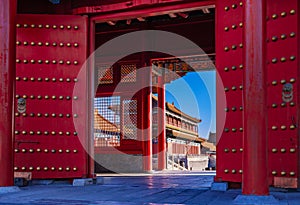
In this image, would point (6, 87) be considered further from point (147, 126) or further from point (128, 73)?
point (128, 73)

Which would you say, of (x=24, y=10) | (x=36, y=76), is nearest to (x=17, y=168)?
(x=36, y=76)

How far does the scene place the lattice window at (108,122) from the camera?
32.9ft

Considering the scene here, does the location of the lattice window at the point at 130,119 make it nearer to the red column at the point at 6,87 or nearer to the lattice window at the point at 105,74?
the lattice window at the point at 105,74

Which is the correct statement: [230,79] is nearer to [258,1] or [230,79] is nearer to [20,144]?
[258,1]

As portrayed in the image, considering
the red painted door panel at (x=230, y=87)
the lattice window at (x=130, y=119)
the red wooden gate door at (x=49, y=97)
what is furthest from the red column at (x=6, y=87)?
the lattice window at (x=130, y=119)

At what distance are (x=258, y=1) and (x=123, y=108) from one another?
6802mm

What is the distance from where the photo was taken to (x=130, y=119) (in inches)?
388

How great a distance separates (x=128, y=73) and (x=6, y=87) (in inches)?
228

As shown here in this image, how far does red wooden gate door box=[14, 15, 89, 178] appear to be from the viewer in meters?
5.15

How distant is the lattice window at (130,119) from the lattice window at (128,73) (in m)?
0.53

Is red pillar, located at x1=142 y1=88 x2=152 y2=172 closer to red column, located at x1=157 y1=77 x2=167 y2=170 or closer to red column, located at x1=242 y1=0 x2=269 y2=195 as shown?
red column, located at x1=157 y1=77 x2=167 y2=170

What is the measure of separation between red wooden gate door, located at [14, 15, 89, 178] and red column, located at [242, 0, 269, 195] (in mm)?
2584

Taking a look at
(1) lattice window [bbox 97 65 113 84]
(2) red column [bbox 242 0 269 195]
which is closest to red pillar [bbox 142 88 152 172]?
(1) lattice window [bbox 97 65 113 84]

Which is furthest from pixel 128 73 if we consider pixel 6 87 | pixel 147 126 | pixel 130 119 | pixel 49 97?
pixel 6 87
